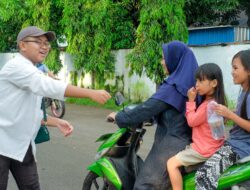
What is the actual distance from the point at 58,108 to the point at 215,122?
8.06 meters

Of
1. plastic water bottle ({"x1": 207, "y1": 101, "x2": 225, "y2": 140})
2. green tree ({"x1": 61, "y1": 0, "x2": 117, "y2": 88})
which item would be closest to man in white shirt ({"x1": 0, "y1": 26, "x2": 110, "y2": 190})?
plastic water bottle ({"x1": 207, "y1": 101, "x2": 225, "y2": 140})

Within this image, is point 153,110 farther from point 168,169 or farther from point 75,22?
point 75,22

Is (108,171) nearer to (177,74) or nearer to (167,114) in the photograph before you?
(167,114)

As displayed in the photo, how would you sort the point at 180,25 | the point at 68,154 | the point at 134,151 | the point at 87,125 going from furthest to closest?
the point at 180,25 < the point at 87,125 < the point at 68,154 < the point at 134,151

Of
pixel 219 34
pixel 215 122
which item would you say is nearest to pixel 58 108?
pixel 219 34

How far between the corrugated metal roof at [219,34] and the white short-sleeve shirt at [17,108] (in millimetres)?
10144

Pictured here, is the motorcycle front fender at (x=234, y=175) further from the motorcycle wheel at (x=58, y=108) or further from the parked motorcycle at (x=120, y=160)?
the motorcycle wheel at (x=58, y=108)

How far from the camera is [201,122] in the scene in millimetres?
3357

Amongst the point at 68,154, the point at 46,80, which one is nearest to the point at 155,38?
the point at 68,154

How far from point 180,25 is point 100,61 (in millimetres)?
2637

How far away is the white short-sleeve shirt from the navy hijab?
90 cm

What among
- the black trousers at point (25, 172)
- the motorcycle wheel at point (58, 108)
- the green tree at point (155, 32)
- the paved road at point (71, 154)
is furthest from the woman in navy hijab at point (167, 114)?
the green tree at point (155, 32)

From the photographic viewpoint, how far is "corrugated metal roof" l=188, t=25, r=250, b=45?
1349 centimetres

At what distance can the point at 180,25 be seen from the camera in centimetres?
1190
